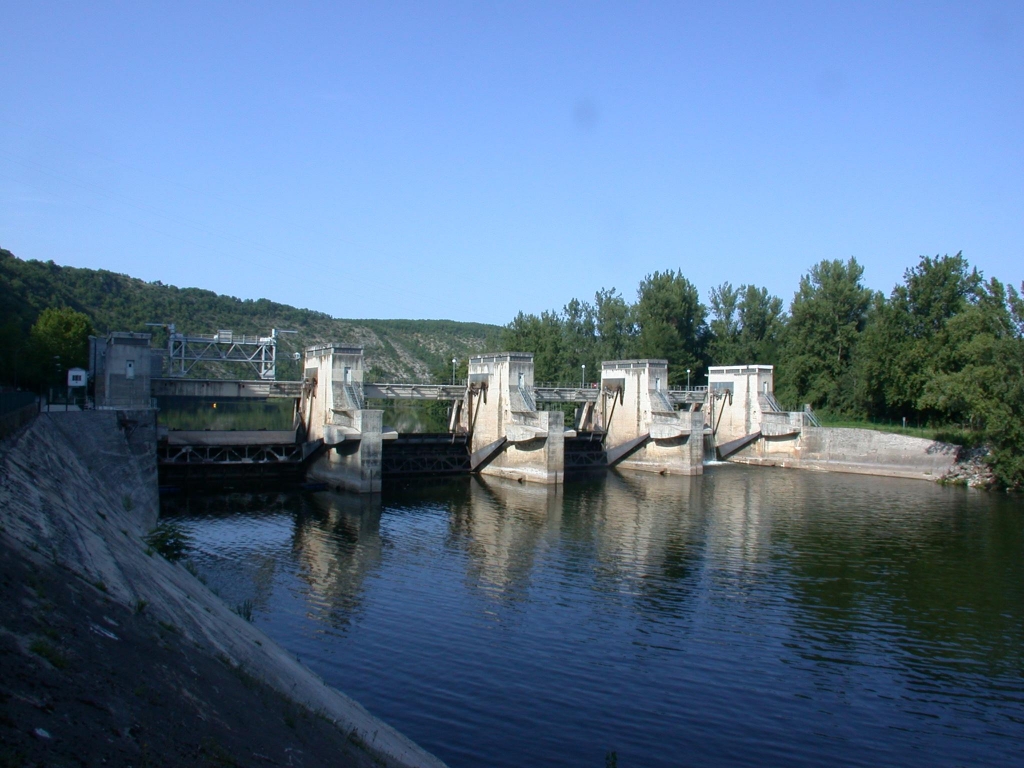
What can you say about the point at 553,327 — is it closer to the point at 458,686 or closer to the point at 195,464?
the point at 195,464

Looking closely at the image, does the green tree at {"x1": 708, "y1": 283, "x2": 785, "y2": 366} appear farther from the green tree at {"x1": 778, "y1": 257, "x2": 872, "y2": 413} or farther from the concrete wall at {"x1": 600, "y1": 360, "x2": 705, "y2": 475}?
the concrete wall at {"x1": 600, "y1": 360, "x2": 705, "y2": 475}

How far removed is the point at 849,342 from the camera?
5994 cm

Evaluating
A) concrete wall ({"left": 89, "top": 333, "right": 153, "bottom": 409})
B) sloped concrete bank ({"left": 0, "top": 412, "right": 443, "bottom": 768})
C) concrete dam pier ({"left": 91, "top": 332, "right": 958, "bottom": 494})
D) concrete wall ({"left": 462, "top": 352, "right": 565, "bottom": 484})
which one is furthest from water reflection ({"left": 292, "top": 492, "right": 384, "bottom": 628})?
concrete wall ({"left": 462, "top": 352, "right": 565, "bottom": 484})

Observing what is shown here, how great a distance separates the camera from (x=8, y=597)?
273 inches

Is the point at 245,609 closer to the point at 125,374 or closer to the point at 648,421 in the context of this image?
the point at 125,374

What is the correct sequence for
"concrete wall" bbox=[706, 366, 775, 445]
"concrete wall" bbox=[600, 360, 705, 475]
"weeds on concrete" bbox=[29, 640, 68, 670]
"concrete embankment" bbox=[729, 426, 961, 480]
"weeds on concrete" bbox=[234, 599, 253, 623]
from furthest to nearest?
"concrete wall" bbox=[706, 366, 775, 445] < "concrete wall" bbox=[600, 360, 705, 475] < "concrete embankment" bbox=[729, 426, 961, 480] < "weeds on concrete" bbox=[234, 599, 253, 623] < "weeds on concrete" bbox=[29, 640, 68, 670]

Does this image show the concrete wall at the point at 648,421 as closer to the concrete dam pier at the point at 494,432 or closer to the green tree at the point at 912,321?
the concrete dam pier at the point at 494,432

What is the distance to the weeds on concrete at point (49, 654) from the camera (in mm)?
6238

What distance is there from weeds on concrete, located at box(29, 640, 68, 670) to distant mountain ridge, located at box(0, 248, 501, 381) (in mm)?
41379

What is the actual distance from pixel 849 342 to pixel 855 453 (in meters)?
16.3

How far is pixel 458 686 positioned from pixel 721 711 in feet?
14.3

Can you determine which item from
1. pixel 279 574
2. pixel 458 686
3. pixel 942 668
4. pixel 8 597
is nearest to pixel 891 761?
pixel 942 668

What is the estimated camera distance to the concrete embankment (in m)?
43.1

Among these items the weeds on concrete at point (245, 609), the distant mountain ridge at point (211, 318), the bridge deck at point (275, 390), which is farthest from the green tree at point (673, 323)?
the weeds on concrete at point (245, 609)
